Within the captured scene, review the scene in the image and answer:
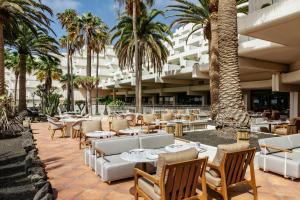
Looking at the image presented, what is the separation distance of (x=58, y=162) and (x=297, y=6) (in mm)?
8503

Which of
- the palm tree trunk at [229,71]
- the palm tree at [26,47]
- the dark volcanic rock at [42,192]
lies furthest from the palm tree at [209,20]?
the dark volcanic rock at [42,192]

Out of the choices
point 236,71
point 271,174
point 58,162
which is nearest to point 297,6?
point 236,71

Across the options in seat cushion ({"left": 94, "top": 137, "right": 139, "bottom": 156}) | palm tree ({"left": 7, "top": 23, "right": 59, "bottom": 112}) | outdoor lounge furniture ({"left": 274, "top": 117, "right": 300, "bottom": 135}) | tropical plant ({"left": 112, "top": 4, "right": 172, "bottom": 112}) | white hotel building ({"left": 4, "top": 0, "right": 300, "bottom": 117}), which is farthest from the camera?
tropical plant ({"left": 112, "top": 4, "right": 172, "bottom": 112})

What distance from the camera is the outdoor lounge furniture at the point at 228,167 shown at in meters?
4.36

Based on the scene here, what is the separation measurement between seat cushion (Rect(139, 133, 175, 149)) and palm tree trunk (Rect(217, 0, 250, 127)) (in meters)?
3.45

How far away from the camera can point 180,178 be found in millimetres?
3781

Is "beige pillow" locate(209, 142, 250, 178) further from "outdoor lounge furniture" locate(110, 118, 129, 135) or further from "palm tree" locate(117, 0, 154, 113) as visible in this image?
"palm tree" locate(117, 0, 154, 113)

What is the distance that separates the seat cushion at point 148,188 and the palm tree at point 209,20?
39.6 feet

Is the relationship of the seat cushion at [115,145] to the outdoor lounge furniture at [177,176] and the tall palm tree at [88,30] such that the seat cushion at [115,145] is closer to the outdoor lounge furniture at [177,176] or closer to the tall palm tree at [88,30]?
the outdoor lounge furniture at [177,176]

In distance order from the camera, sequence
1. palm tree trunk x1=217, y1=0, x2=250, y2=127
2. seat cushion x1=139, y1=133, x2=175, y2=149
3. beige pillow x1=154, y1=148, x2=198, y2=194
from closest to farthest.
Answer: beige pillow x1=154, y1=148, x2=198, y2=194 < seat cushion x1=139, y1=133, x2=175, y2=149 < palm tree trunk x1=217, y1=0, x2=250, y2=127

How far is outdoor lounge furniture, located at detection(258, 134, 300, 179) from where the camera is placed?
5699 mm

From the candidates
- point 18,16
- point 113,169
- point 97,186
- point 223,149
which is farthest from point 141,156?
point 18,16

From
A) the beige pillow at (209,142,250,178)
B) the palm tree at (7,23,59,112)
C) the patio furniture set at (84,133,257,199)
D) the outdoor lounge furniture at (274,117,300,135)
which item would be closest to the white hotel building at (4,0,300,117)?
the outdoor lounge furniture at (274,117,300,135)

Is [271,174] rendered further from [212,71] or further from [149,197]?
[212,71]
